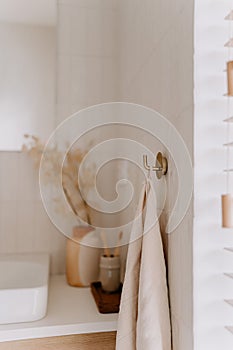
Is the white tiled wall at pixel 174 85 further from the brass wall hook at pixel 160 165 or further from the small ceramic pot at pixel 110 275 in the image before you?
the small ceramic pot at pixel 110 275

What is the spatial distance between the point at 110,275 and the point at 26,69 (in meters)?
0.86

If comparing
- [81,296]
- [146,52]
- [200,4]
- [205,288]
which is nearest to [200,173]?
[205,288]

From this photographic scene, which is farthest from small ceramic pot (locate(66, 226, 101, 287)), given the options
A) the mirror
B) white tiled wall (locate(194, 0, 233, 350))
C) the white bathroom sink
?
white tiled wall (locate(194, 0, 233, 350))

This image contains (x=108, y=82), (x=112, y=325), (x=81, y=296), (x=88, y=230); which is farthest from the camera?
(x=108, y=82)

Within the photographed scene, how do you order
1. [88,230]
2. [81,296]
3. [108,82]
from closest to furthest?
[81,296], [88,230], [108,82]

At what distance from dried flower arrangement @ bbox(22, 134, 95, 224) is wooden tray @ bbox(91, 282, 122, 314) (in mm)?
303

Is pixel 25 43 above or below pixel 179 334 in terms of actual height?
above

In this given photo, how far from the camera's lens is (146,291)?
88cm

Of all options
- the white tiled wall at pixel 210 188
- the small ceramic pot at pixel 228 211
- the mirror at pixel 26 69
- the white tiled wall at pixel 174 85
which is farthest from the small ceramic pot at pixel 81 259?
the small ceramic pot at pixel 228 211

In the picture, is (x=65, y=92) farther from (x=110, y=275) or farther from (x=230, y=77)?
(x=230, y=77)

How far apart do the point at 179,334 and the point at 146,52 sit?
80 centimetres

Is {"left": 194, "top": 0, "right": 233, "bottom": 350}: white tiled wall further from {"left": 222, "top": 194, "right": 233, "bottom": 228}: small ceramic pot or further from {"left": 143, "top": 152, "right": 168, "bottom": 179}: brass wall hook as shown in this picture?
{"left": 143, "top": 152, "right": 168, "bottom": 179}: brass wall hook

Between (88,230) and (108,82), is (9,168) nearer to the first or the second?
(88,230)

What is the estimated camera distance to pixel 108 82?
5.14ft
